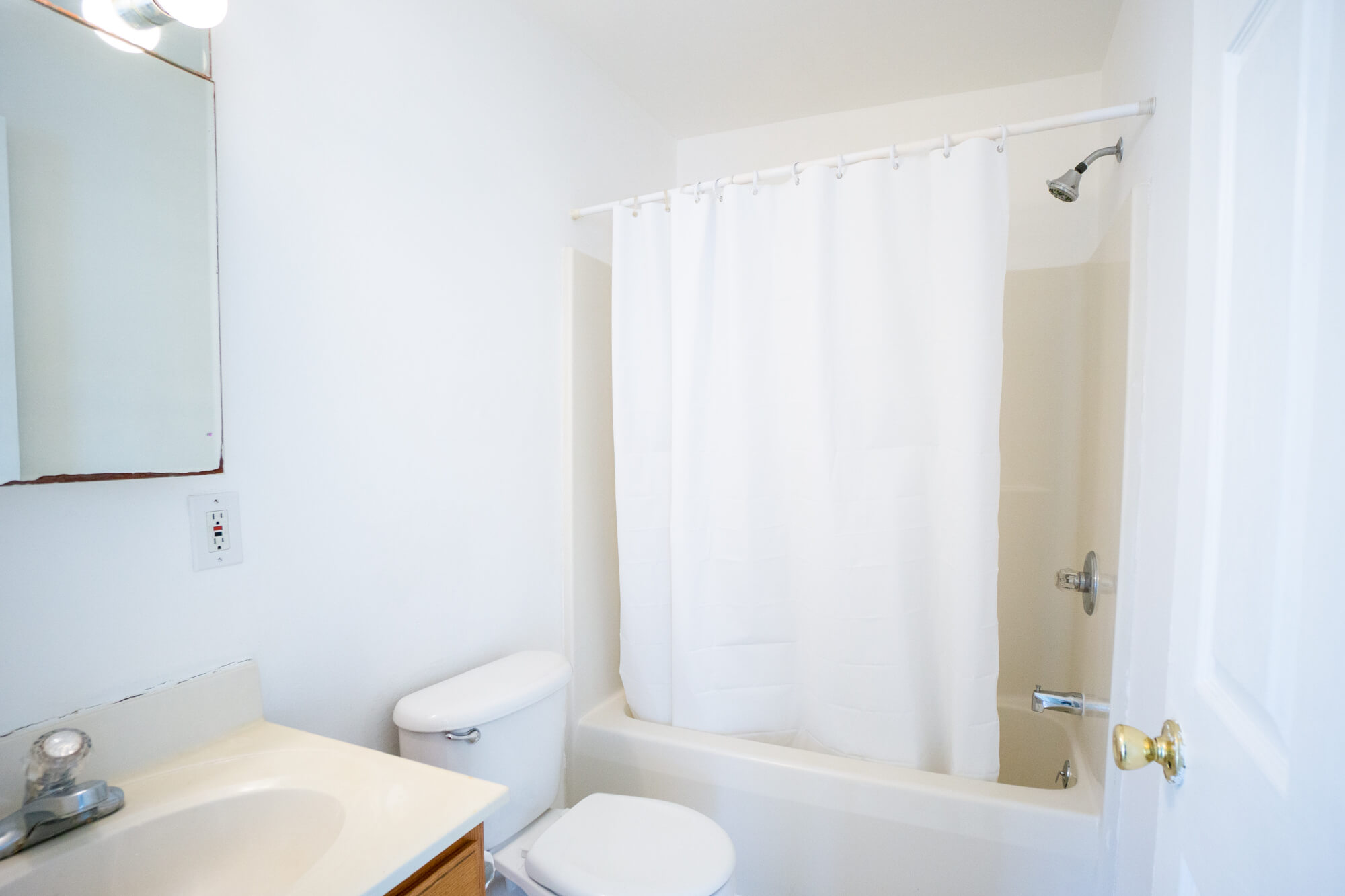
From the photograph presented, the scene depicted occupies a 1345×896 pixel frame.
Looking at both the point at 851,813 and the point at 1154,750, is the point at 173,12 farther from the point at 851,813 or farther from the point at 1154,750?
the point at 851,813

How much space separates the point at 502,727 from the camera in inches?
54.7

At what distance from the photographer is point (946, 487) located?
158 cm

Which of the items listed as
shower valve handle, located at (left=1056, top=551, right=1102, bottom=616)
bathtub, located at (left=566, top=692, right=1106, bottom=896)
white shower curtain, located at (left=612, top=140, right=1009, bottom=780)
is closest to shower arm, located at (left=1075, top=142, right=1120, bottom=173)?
white shower curtain, located at (left=612, top=140, right=1009, bottom=780)

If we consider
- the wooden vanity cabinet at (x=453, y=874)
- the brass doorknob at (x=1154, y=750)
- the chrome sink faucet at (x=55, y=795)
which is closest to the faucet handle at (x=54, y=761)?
the chrome sink faucet at (x=55, y=795)

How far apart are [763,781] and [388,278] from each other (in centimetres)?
151

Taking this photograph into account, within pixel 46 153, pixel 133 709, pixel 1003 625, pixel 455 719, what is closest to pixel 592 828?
pixel 455 719

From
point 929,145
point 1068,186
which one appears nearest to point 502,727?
point 929,145

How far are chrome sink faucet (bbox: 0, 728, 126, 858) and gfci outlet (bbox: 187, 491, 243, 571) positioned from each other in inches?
11.8

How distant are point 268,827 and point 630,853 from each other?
2.32ft

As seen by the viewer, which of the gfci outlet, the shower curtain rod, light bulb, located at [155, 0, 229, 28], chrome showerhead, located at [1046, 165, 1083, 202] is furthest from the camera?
chrome showerhead, located at [1046, 165, 1083, 202]

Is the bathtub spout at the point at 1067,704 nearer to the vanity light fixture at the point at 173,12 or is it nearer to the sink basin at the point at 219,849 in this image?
the sink basin at the point at 219,849

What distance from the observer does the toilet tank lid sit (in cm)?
130

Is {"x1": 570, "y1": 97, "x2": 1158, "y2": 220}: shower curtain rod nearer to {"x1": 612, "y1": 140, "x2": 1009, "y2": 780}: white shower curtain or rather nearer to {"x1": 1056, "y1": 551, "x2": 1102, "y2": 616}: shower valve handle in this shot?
{"x1": 612, "y1": 140, "x2": 1009, "y2": 780}: white shower curtain

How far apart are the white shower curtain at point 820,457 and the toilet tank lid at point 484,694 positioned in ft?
1.45
